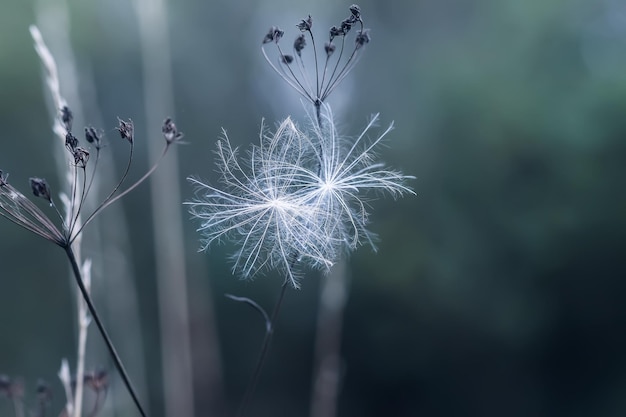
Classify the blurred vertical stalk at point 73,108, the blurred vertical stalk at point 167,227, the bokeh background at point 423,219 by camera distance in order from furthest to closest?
the bokeh background at point 423,219
the blurred vertical stalk at point 167,227
the blurred vertical stalk at point 73,108

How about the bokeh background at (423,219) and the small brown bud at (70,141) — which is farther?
the bokeh background at (423,219)

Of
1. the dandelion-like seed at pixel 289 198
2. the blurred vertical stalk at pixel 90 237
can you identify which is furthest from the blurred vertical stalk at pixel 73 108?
the dandelion-like seed at pixel 289 198

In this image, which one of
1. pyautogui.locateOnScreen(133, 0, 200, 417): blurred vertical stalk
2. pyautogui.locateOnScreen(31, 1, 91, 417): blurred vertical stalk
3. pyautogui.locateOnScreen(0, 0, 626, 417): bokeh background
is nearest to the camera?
pyautogui.locateOnScreen(31, 1, 91, 417): blurred vertical stalk

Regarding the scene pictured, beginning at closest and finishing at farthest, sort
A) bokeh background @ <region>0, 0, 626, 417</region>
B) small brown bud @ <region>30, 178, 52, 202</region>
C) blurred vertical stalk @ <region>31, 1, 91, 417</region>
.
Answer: small brown bud @ <region>30, 178, 52, 202</region> < blurred vertical stalk @ <region>31, 1, 91, 417</region> < bokeh background @ <region>0, 0, 626, 417</region>

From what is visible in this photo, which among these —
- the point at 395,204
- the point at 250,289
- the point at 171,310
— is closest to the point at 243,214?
the point at 171,310

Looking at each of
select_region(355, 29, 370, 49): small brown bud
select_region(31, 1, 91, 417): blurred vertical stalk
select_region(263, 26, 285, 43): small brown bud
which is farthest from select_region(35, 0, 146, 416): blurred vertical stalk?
select_region(355, 29, 370, 49): small brown bud

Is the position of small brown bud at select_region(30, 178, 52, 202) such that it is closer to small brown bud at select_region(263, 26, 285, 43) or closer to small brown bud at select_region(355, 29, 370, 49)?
small brown bud at select_region(263, 26, 285, 43)

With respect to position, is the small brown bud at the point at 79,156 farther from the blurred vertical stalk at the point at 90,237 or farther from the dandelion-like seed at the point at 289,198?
the blurred vertical stalk at the point at 90,237
